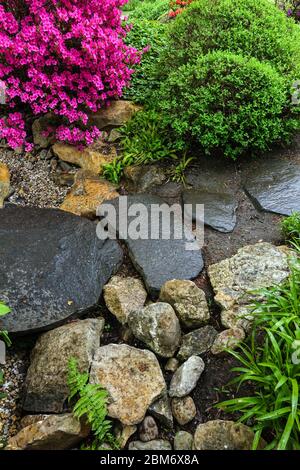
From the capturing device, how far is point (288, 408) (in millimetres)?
2453

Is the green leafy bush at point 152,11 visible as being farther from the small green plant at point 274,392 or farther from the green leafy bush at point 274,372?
the small green plant at point 274,392

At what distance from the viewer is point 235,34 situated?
15.4ft

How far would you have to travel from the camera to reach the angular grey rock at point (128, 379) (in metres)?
2.85

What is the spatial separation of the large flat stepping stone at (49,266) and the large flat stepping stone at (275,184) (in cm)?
146

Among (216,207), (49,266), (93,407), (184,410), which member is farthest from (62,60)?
(184,410)

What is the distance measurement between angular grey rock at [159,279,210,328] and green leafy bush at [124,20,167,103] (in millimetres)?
2785

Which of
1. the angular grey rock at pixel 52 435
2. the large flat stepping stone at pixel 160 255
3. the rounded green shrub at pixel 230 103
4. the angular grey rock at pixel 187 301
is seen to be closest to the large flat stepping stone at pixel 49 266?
the large flat stepping stone at pixel 160 255

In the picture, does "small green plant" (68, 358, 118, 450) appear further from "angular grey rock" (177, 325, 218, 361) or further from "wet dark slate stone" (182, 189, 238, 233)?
"wet dark slate stone" (182, 189, 238, 233)

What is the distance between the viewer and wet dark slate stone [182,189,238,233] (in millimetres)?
4105

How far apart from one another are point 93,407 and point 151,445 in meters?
0.45

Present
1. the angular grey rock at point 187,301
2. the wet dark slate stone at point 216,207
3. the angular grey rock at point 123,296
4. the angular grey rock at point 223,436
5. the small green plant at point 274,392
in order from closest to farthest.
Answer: the small green plant at point 274,392 < the angular grey rock at point 223,436 < the angular grey rock at point 187,301 < the angular grey rock at point 123,296 < the wet dark slate stone at point 216,207

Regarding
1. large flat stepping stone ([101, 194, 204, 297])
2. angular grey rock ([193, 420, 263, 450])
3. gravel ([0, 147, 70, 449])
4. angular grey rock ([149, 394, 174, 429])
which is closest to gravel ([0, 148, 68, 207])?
gravel ([0, 147, 70, 449])
